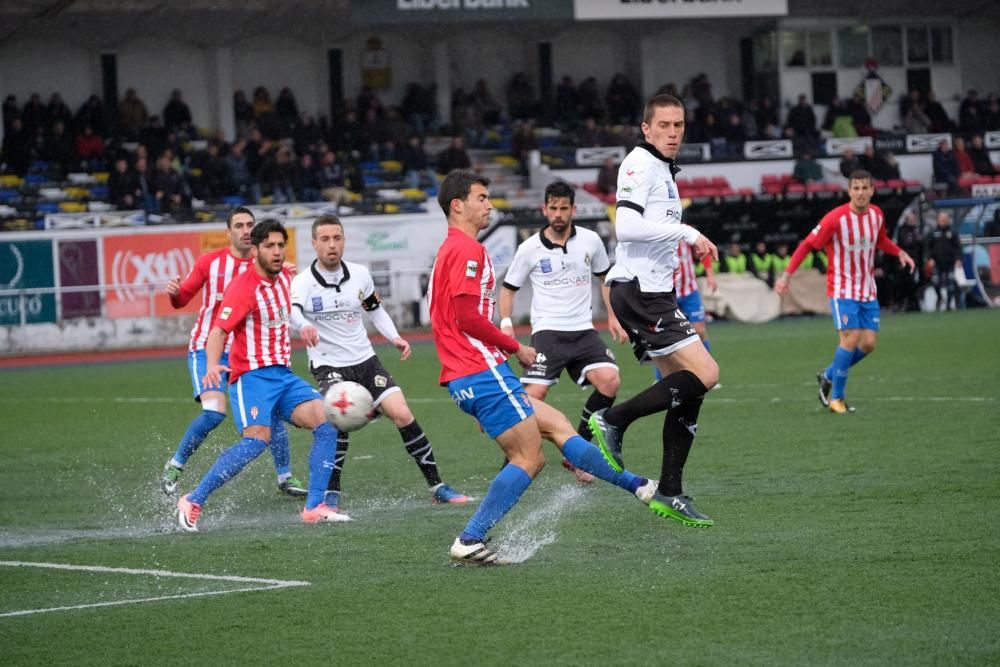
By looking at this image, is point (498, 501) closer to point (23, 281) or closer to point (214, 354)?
point (214, 354)

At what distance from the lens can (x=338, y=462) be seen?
9852mm

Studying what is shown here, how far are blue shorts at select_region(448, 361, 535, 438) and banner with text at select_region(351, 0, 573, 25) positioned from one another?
26714 mm

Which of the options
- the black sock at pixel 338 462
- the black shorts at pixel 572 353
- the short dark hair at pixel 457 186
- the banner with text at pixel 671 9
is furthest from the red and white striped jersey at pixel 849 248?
the banner with text at pixel 671 9

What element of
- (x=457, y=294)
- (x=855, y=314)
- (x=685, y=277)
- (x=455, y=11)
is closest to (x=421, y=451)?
(x=457, y=294)

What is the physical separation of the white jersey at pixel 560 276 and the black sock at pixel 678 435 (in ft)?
9.51

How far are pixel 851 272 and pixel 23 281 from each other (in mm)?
16551

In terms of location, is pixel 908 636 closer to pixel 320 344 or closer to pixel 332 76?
pixel 320 344

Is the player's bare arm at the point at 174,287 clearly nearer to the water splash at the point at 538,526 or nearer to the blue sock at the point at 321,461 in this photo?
the blue sock at the point at 321,461

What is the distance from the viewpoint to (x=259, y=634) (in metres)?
5.98

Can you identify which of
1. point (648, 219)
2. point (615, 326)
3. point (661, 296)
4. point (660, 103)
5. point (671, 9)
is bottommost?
point (615, 326)

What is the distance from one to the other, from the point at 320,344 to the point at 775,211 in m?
22.0

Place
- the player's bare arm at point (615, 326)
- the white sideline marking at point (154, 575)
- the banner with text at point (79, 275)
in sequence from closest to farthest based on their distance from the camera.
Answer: the white sideline marking at point (154, 575) < the player's bare arm at point (615, 326) < the banner with text at point (79, 275)

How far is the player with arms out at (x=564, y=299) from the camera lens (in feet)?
35.9

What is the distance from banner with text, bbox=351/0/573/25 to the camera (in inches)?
1299
